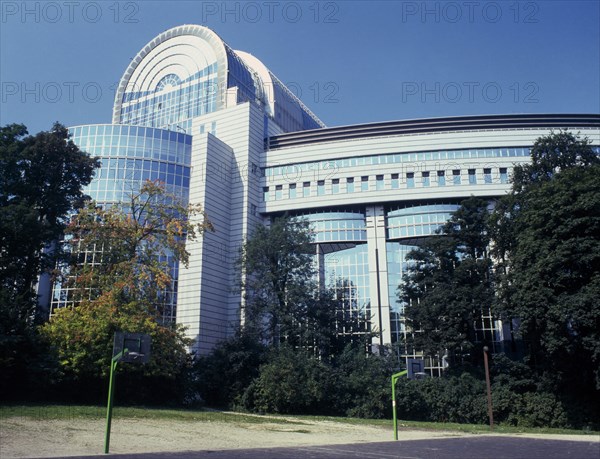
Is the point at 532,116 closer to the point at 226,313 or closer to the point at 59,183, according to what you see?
the point at 226,313

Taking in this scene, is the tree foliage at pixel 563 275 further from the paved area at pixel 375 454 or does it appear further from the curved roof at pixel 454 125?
the curved roof at pixel 454 125

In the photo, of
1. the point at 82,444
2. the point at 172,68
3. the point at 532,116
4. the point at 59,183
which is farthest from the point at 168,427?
the point at 172,68

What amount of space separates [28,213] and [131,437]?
21762 mm

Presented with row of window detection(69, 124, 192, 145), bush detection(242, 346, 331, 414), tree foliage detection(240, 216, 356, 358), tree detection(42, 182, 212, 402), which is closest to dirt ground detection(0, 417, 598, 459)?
tree detection(42, 182, 212, 402)

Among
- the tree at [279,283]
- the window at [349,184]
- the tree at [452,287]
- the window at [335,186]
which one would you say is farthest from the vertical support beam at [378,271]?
the tree at [279,283]

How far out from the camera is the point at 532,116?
58.5 m

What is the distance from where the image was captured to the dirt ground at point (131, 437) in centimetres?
1418

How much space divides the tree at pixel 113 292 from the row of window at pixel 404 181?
25.4m

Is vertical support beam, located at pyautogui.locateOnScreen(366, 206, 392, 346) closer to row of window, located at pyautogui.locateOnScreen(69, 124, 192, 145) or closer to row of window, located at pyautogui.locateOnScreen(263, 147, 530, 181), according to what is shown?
row of window, located at pyautogui.locateOnScreen(263, 147, 530, 181)

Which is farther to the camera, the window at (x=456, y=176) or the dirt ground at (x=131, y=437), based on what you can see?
the window at (x=456, y=176)

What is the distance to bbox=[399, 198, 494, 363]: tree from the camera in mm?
40531

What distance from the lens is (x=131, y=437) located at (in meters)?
17.4

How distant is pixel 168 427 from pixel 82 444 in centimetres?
661

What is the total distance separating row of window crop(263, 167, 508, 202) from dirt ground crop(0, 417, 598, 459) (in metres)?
38.7
